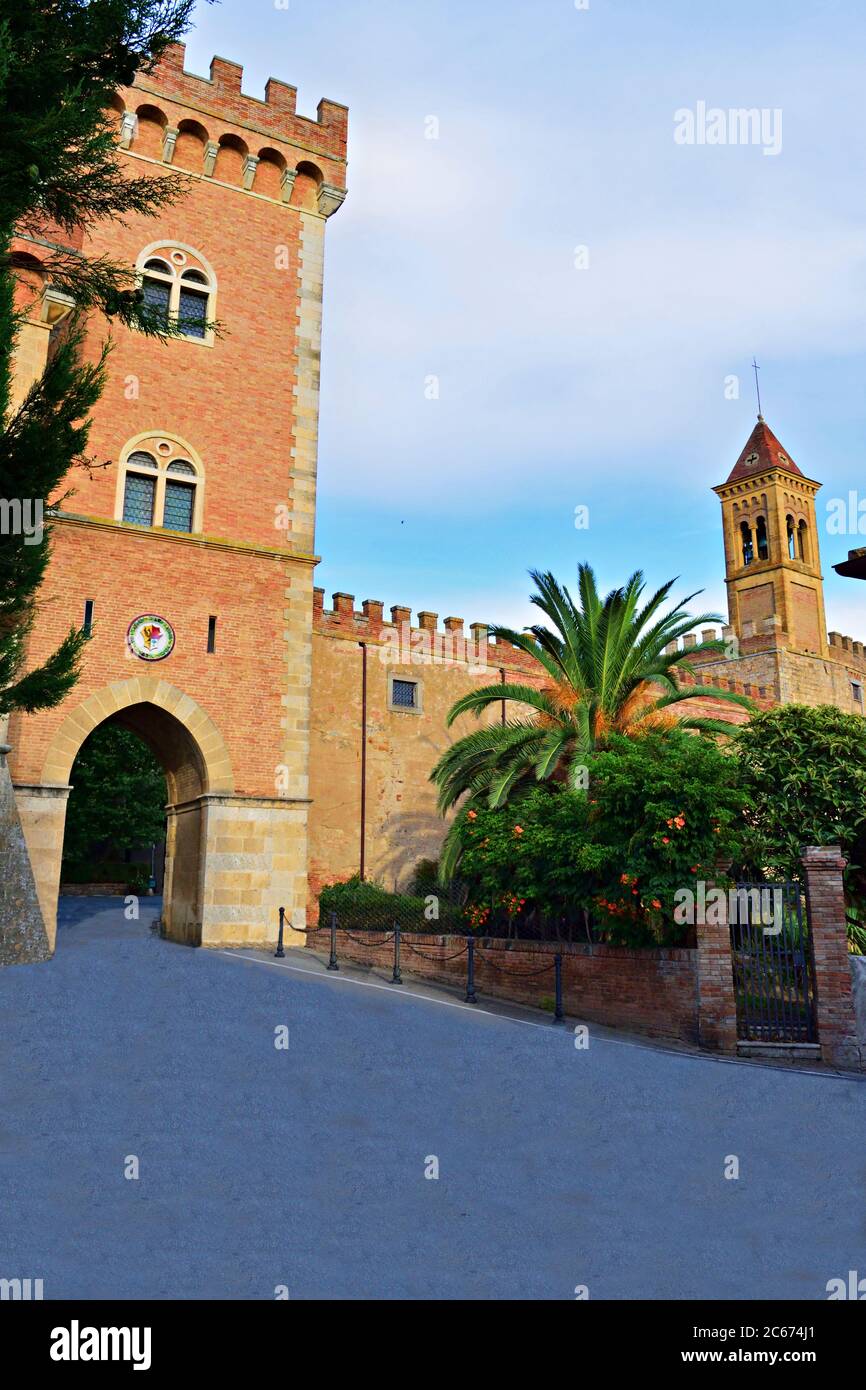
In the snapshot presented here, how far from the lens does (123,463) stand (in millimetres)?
19469

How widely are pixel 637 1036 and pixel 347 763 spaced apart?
14.8 m

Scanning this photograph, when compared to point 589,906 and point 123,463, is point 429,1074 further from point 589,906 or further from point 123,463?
point 123,463

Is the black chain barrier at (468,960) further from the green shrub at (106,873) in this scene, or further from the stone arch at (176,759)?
the green shrub at (106,873)

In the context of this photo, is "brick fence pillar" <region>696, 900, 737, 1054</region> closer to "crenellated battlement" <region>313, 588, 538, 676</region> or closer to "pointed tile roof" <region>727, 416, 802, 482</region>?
"crenellated battlement" <region>313, 588, 538, 676</region>

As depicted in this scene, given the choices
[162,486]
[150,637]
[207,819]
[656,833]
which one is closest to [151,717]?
[150,637]

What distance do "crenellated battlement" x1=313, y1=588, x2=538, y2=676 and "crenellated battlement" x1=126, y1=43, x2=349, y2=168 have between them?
1050cm

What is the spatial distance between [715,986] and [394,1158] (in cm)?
630

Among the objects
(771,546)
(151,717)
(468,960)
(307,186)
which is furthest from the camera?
(771,546)

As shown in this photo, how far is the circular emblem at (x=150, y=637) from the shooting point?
61.6ft

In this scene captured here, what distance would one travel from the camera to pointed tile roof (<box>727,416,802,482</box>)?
4738 centimetres

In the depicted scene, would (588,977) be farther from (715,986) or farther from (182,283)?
(182,283)

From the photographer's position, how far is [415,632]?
29250mm

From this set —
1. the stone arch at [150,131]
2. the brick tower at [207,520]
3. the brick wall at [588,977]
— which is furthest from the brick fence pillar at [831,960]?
the stone arch at [150,131]

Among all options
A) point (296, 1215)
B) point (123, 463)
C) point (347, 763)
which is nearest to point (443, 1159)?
point (296, 1215)
